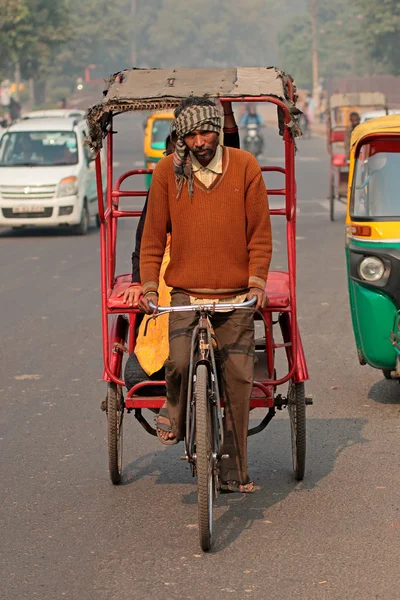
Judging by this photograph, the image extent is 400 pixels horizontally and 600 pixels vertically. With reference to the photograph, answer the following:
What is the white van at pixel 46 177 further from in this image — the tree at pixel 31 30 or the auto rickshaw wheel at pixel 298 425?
the tree at pixel 31 30

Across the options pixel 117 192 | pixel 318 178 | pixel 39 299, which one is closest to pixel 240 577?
pixel 117 192

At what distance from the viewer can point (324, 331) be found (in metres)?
11.1

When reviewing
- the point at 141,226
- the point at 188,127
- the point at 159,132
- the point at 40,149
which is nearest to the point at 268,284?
the point at 141,226

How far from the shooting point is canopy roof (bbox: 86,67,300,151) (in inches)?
240

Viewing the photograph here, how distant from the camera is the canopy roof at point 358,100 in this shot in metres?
24.0

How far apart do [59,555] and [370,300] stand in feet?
11.0

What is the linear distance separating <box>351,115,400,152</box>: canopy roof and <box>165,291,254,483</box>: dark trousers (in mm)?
2852

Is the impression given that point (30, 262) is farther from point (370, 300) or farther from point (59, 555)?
A: point (59, 555)

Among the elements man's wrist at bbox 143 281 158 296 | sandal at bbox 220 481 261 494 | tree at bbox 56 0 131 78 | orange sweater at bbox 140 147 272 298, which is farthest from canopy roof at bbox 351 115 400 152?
tree at bbox 56 0 131 78

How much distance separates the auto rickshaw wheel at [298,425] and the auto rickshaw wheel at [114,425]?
84cm

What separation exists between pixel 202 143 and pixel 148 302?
0.72m

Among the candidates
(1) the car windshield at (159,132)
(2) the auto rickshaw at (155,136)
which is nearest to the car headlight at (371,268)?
(2) the auto rickshaw at (155,136)

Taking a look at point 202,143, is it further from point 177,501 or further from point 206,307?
point 177,501

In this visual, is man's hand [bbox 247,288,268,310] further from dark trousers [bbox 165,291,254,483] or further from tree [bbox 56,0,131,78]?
tree [bbox 56,0,131,78]
